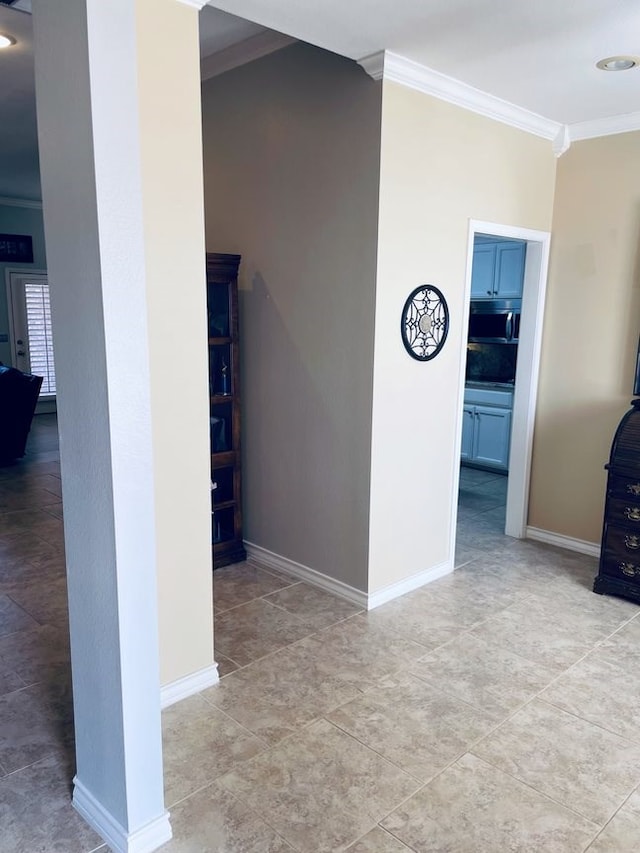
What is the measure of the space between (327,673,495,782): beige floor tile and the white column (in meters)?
0.83

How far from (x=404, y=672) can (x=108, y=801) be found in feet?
4.58


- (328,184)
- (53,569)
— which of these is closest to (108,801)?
(53,569)

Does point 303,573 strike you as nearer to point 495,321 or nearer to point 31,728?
point 31,728

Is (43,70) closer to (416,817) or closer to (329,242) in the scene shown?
(329,242)

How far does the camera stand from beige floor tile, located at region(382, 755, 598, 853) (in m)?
1.95

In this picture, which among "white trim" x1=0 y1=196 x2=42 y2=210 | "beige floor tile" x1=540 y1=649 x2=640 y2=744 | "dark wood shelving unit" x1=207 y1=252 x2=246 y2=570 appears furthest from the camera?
"white trim" x1=0 y1=196 x2=42 y2=210

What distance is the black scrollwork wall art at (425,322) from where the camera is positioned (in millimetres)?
3354

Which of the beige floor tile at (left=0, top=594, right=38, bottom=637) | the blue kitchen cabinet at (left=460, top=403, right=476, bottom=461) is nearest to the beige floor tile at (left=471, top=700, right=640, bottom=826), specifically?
the beige floor tile at (left=0, top=594, right=38, bottom=637)

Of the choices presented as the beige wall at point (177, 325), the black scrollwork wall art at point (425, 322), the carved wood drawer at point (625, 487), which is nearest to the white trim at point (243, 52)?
the beige wall at point (177, 325)

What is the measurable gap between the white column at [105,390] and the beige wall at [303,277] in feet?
5.51

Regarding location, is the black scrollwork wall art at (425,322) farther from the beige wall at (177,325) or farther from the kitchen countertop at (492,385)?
the kitchen countertop at (492,385)

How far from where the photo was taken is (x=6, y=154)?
6.02 meters

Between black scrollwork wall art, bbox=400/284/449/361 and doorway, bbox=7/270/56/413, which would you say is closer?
black scrollwork wall art, bbox=400/284/449/361

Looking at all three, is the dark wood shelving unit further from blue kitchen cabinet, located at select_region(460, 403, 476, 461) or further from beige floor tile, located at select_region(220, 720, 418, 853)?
blue kitchen cabinet, located at select_region(460, 403, 476, 461)
